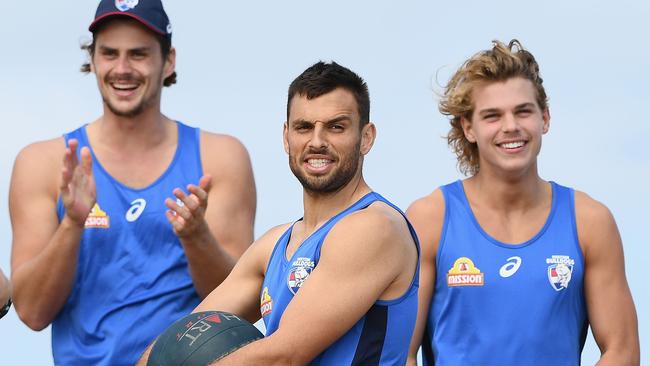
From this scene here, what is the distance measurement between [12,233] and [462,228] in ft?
10.5

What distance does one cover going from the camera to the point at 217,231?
9.48 m

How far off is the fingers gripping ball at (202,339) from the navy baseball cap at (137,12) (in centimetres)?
267

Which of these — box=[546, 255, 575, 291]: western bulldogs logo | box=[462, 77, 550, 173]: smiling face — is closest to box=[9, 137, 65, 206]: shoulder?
box=[462, 77, 550, 173]: smiling face

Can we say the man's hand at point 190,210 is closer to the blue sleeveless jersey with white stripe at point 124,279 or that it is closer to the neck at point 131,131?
Result: the blue sleeveless jersey with white stripe at point 124,279

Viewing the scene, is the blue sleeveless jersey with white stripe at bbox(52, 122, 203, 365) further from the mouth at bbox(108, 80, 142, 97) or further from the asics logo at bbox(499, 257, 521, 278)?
the asics logo at bbox(499, 257, 521, 278)

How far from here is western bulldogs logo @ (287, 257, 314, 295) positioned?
754 cm

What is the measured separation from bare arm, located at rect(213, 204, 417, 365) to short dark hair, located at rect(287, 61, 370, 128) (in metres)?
0.77

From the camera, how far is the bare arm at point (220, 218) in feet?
29.0

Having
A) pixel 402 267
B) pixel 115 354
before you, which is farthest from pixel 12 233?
pixel 402 267

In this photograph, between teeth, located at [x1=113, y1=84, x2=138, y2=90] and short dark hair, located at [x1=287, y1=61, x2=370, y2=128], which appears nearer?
short dark hair, located at [x1=287, y1=61, x2=370, y2=128]

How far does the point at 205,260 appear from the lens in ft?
29.5

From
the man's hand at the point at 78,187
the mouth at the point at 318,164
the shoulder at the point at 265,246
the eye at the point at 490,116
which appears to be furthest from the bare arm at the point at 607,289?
the man's hand at the point at 78,187

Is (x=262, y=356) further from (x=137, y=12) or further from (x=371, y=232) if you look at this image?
(x=137, y=12)

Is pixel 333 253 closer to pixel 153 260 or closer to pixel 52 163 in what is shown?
pixel 153 260
